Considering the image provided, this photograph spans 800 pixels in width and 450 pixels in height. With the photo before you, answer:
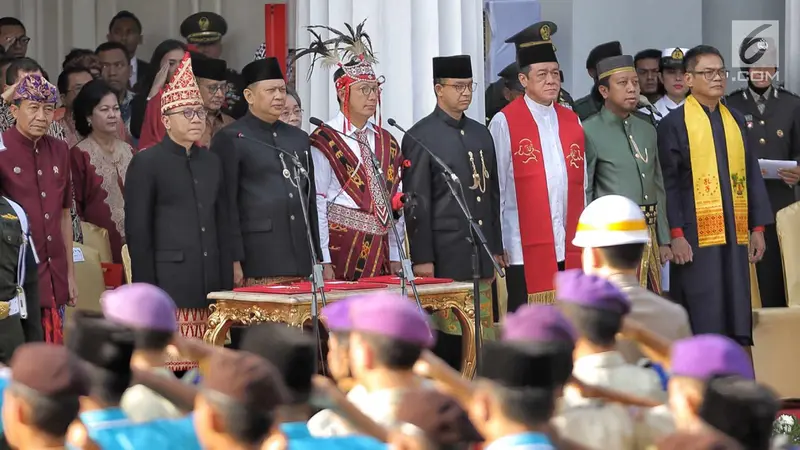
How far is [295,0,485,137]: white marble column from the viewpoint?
356 inches

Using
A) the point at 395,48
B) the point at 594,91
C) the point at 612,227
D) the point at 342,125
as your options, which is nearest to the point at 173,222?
the point at 342,125

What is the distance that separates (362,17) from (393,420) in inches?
218

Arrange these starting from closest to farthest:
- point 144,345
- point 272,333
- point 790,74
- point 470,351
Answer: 1. point 272,333
2. point 144,345
3. point 470,351
4. point 790,74

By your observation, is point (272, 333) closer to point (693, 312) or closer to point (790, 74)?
point (693, 312)

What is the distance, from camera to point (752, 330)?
9188 millimetres

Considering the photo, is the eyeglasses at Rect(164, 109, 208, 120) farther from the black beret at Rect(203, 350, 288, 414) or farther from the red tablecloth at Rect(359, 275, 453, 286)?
the black beret at Rect(203, 350, 288, 414)

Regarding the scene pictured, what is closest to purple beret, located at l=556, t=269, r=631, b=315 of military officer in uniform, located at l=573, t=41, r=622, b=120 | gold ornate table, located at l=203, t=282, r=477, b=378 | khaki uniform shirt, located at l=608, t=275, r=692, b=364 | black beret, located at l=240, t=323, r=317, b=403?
Answer: khaki uniform shirt, located at l=608, t=275, r=692, b=364

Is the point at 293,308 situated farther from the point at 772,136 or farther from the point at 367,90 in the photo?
the point at 772,136

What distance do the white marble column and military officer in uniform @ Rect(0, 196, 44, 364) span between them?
2.33m

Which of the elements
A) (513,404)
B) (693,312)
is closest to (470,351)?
(693,312)

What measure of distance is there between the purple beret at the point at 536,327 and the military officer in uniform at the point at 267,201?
3.90m

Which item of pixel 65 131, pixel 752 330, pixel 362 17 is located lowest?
pixel 752 330

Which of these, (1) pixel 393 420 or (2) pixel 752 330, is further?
(2) pixel 752 330

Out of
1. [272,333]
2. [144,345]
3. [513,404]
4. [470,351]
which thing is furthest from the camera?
[470,351]
